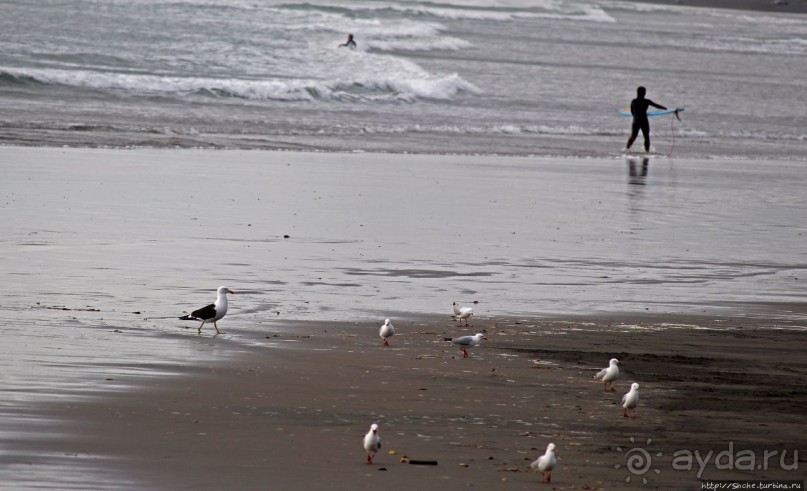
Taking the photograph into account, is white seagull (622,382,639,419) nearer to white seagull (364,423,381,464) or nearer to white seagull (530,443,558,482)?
white seagull (530,443,558,482)

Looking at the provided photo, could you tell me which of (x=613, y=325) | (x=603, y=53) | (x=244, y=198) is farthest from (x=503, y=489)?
(x=603, y=53)

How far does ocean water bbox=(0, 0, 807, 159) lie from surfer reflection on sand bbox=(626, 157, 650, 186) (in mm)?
1260

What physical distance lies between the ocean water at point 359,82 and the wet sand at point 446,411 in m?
13.7

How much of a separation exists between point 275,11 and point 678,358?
51.8 m

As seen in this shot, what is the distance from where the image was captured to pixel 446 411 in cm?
691

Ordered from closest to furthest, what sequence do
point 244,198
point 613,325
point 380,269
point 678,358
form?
point 678,358 → point 613,325 → point 380,269 → point 244,198

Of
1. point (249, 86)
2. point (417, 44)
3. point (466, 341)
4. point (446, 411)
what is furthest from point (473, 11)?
point (446, 411)

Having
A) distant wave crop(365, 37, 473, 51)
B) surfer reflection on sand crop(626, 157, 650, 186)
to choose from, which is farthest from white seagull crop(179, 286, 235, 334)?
distant wave crop(365, 37, 473, 51)

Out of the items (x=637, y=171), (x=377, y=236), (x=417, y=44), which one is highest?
(x=417, y=44)

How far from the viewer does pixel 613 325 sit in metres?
9.41

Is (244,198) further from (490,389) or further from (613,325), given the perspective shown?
(490,389)

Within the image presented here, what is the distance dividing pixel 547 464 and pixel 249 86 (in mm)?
28545

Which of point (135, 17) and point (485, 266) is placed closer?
point (485, 266)

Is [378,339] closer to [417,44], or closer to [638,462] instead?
[638,462]
